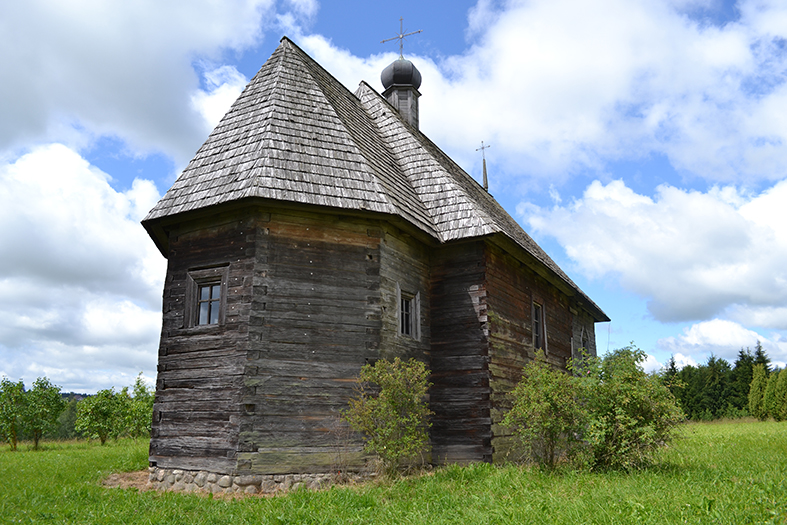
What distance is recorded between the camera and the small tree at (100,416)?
19.6m

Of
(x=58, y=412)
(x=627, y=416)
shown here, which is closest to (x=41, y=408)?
(x=58, y=412)

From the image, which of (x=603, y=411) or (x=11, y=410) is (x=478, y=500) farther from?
(x=11, y=410)

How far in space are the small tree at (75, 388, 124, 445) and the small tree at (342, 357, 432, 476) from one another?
588 inches

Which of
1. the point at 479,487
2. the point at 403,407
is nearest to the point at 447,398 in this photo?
the point at 403,407

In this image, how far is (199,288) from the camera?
980 cm

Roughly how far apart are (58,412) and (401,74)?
17.2 m

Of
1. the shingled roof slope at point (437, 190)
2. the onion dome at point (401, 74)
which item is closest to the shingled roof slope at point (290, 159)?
the shingled roof slope at point (437, 190)

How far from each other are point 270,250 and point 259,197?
36.3 inches

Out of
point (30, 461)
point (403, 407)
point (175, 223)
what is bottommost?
point (30, 461)

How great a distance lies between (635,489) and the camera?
700cm

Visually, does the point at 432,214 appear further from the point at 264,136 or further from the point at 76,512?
the point at 76,512

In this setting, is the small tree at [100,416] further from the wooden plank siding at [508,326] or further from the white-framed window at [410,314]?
the wooden plank siding at [508,326]

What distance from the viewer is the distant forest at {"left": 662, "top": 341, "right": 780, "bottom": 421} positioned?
35625 mm

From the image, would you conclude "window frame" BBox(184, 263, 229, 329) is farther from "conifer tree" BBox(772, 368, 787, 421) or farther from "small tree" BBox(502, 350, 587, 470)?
"conifer tree" BBox(772, 368, 787, 421)
